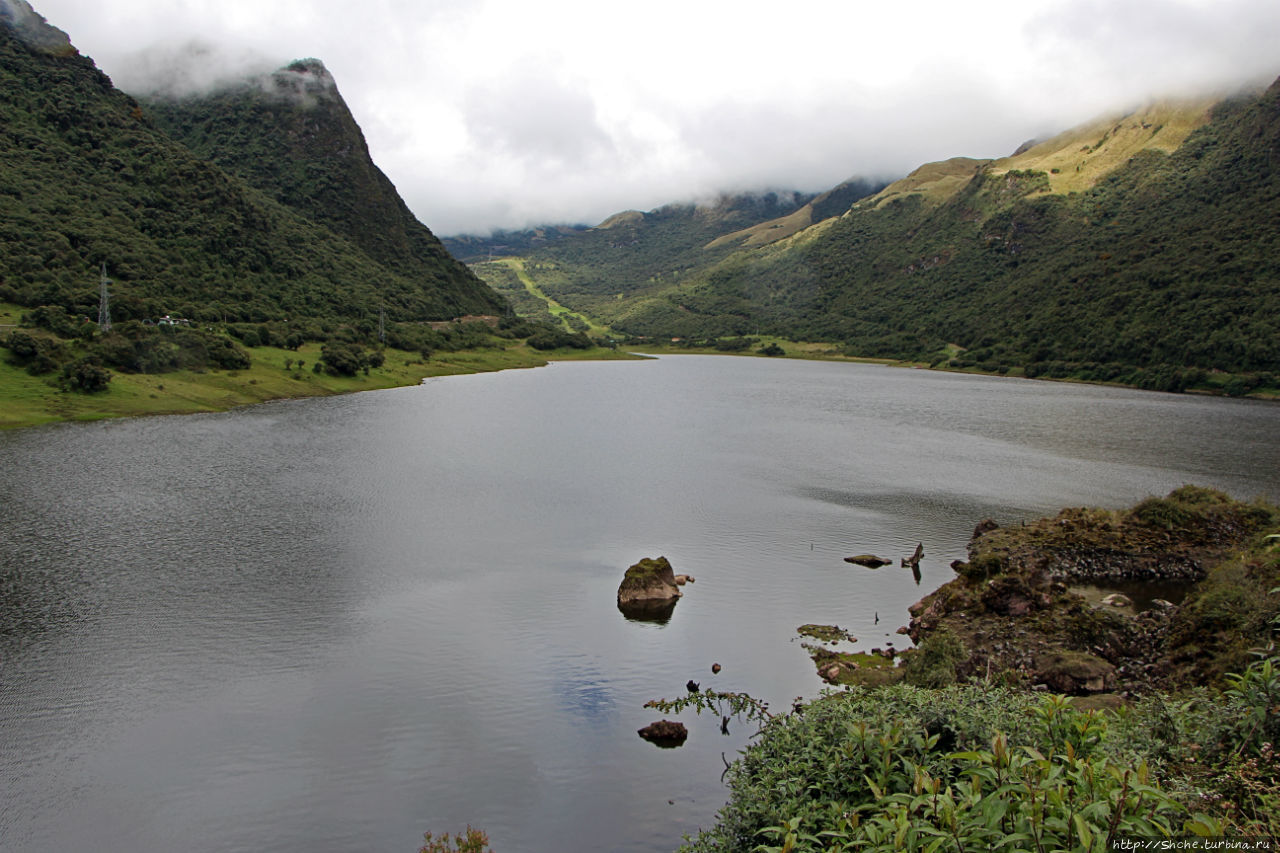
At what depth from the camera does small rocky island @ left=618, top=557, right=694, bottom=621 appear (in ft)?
103

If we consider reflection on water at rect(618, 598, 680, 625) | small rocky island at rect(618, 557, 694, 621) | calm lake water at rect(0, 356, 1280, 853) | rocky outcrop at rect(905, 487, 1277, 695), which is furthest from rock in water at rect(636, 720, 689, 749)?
small rocky island at rect(618, 557, 694, 621)

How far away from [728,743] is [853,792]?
10.7 metres

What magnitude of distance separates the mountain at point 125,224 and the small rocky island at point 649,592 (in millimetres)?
96069

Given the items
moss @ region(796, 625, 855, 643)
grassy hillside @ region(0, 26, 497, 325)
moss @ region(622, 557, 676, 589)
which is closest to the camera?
moss @ region(796, 625, 855, 643)

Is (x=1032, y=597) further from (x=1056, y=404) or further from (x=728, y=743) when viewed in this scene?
(x=1056, y=404)

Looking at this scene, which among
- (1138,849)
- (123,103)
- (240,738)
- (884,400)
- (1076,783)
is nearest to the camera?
(1138,849)

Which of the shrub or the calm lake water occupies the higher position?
the shrub

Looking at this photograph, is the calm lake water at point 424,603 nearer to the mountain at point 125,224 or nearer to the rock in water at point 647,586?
the rock in water at point 647,586

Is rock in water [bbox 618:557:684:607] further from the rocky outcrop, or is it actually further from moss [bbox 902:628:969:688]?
moss [bbox 902:628:969:688]

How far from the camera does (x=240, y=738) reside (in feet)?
69.0

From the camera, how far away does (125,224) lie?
134m

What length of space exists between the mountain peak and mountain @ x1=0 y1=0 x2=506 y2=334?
307 mm

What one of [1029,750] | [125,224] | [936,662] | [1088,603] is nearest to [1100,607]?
[1088,603]

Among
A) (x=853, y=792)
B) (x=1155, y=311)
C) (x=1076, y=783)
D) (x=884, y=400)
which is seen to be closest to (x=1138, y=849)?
(x=1076, y=783)
